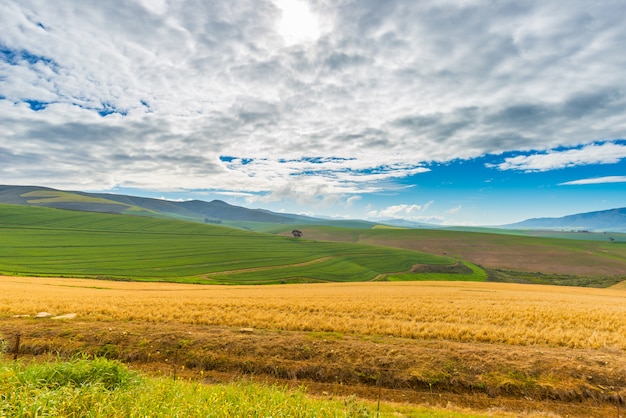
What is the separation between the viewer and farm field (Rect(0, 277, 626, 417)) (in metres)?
11.5

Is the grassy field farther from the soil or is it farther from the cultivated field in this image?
the soil

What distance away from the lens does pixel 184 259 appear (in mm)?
96062

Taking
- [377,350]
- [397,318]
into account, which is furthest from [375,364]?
[397,318]

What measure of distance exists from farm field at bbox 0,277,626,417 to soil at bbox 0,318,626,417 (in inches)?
1.8

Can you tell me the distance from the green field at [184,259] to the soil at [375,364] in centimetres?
6006

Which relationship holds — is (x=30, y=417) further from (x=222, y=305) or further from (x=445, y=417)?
(x=222, y=305)

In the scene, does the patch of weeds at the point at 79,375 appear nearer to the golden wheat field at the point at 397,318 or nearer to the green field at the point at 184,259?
the golden wheat field at the point at 397,318

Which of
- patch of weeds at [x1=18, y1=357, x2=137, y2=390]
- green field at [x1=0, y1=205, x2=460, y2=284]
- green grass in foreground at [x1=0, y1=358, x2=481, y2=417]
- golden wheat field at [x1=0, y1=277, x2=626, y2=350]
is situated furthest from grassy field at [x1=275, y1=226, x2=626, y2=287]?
patch of weeds at [x1=18, y1=357, x2=137, y2=390]

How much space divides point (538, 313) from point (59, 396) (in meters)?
29.0

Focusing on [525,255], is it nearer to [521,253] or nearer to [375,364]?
[521,253]

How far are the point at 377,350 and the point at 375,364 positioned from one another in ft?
3.90

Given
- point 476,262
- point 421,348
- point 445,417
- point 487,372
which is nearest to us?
point 445,417

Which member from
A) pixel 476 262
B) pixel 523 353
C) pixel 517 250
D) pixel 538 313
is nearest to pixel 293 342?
pixel 523 353

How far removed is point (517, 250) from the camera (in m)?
138
